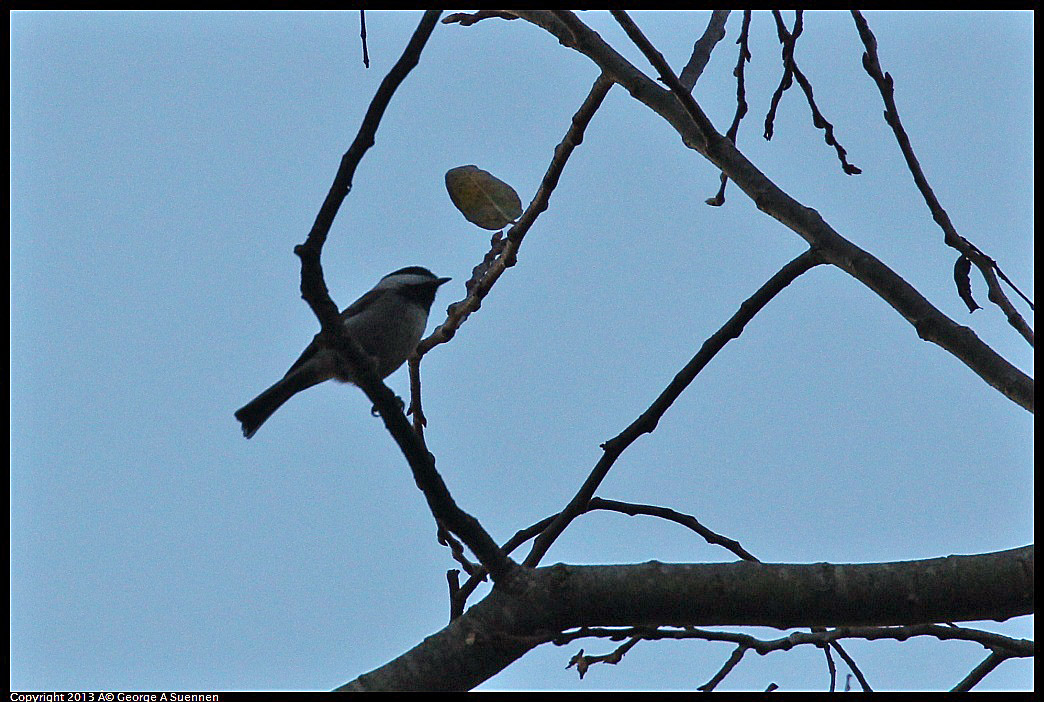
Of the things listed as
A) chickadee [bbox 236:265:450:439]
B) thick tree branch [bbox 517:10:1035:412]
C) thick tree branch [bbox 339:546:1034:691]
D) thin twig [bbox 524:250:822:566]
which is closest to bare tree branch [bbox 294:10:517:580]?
thick tree branch [bbox 339:546:1034:691]

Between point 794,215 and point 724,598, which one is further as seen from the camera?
point 794,215

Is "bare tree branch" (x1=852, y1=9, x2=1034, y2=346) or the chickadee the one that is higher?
the chickadee

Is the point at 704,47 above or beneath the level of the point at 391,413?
above

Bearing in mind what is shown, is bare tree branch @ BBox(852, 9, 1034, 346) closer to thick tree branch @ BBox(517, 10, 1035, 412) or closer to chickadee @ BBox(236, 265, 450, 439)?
thick tree branch @ BBox(517, 10, 1035, 412)

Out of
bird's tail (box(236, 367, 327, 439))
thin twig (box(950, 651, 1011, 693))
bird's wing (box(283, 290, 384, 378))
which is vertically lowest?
thin twig (box(950, 651, 1011, 693))

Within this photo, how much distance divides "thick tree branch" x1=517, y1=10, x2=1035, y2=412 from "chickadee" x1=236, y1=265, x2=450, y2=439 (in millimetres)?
2063

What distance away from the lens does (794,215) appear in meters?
3.20

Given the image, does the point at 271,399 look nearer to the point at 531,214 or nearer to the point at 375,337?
the point at 375,337

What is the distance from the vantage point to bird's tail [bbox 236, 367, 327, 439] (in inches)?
210

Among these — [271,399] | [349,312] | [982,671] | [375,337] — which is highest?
[349,312]

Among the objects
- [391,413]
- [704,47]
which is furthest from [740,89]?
[391,413]

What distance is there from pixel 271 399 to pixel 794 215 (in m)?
3.24
